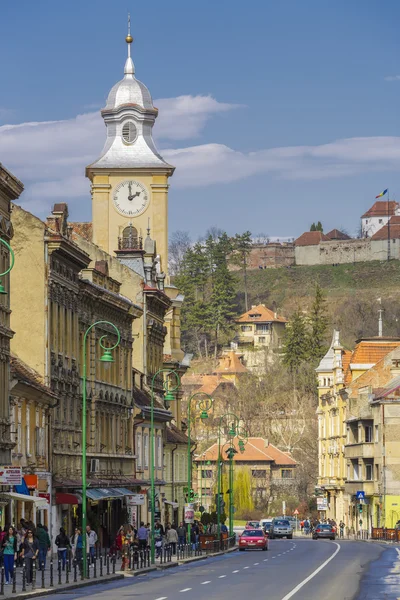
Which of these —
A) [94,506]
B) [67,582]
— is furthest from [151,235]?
[67,582]

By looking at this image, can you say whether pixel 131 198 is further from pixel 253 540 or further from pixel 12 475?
pixel 12 475

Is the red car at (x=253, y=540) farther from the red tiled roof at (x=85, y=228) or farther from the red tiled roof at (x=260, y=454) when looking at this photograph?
the red tiled roof at (x=260, y=454)

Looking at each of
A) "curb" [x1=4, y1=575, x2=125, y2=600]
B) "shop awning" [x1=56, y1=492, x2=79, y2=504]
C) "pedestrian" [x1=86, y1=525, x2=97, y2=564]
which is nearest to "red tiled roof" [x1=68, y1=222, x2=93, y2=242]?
"shop awning" [x1=56, y1=492, x2=79, y2=504]

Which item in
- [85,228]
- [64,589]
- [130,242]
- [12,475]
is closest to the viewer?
[64,589]

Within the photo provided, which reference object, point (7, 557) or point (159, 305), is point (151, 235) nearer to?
point (159, 305)

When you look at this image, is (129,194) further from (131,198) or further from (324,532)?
(324,532)

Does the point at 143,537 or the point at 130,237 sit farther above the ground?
the point at 130,237

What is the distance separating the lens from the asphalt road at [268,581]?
37188 mm

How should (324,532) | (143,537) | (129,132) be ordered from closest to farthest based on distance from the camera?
(143,537), (324,532), (129,132)

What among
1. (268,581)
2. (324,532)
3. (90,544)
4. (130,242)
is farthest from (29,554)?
(324,532)

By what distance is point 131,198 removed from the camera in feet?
373

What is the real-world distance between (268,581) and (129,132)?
7709 cm

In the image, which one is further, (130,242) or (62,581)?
(130,242)

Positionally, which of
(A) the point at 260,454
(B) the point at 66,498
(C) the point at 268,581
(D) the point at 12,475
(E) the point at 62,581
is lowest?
(C) the point at 268,581
